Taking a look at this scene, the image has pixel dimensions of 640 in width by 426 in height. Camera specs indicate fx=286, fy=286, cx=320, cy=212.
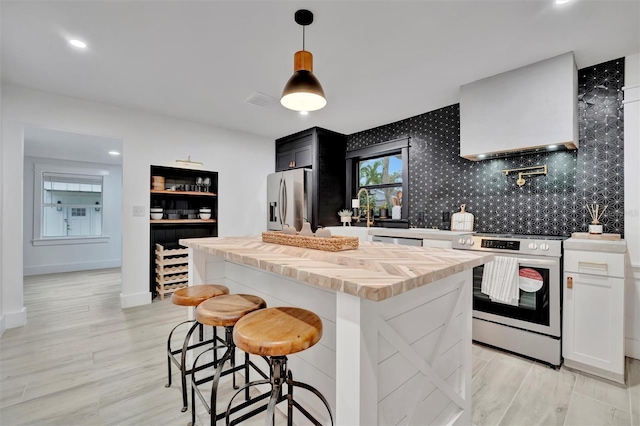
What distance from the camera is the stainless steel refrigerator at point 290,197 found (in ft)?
14.3

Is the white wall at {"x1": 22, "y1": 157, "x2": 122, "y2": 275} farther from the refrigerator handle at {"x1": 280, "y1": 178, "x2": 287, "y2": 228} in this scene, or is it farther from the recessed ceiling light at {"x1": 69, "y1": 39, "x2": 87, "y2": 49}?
the recessed ceiling light at {"x1": 69, "y1": 39, "x2": 87, "y2": 49}

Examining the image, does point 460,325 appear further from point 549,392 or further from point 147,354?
point 147,354

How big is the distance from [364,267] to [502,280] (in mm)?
1871


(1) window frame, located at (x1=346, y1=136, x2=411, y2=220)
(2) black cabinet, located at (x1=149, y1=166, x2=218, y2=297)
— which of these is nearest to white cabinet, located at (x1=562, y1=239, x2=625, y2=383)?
(1) window frame, located at (x1=346, y1=136, x2=411, y2=220)

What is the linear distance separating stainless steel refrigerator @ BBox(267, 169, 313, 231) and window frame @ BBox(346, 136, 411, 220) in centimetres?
74

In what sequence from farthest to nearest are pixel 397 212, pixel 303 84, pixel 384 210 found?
pixel 384 210, pixel 397 212, pixel 303 84

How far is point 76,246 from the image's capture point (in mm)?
6074

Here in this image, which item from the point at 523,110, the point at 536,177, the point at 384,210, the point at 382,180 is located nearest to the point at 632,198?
the point at 536,177


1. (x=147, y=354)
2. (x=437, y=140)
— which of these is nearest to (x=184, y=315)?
(x=147, y=354)

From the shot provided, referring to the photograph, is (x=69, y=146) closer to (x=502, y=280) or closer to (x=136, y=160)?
(x=136, y=160)

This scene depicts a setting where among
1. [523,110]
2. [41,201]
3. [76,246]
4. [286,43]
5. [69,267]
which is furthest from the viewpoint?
[76,246]

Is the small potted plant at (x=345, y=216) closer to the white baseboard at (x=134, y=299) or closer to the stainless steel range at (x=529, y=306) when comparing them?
the stainless steel range at (x=529, y=306)

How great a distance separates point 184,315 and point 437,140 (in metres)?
3.74

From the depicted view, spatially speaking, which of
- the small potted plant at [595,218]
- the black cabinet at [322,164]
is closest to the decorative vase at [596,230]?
the small potted plant at [595,218]
